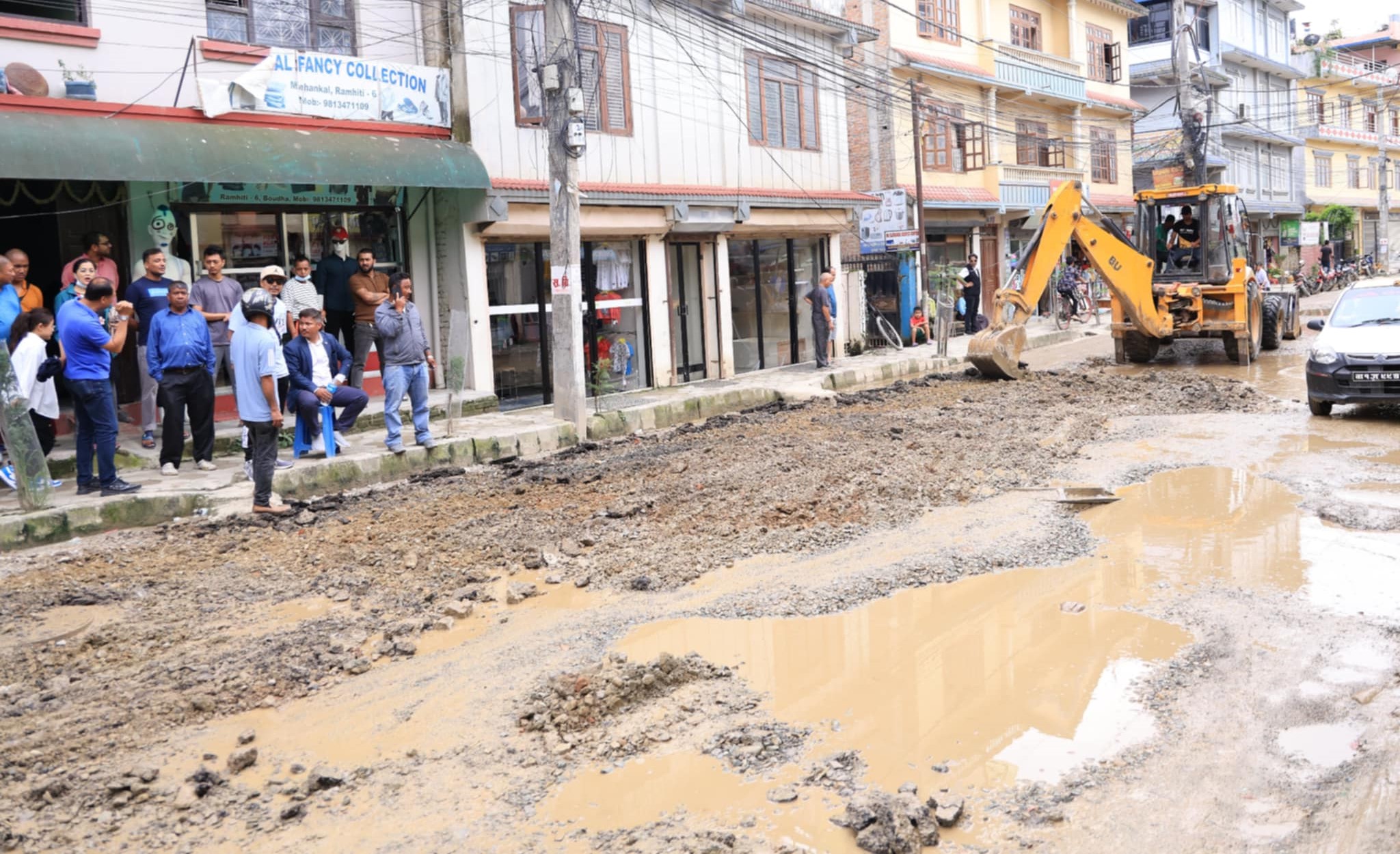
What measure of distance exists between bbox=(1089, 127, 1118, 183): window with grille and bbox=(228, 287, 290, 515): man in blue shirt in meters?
32.3

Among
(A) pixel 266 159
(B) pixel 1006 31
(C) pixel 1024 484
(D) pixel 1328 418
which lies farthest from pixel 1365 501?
(B) pixel 1006 31

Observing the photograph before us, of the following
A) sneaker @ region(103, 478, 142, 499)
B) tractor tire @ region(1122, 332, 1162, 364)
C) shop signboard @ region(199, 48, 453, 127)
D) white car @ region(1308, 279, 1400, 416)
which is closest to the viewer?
sneaker @ region(103, 478, 142, 499)

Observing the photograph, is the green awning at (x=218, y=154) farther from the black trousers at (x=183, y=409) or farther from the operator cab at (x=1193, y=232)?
the operator cab at (x=1193, y=232)

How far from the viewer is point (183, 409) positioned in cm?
1073

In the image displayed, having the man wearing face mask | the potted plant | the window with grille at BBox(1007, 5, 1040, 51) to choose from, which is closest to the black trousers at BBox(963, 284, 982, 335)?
the window with grille at BBox(1007, 5, 1040, 51)

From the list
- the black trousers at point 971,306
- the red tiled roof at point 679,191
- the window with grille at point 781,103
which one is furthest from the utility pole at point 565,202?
the black trousers at point 971,306

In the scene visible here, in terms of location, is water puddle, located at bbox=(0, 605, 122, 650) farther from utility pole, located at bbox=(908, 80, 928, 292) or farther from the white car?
utility pole, located at bbox=(908, 80, 928, 292)

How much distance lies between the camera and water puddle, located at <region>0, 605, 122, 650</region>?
646 cm

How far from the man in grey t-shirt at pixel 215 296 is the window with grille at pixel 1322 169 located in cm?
5755

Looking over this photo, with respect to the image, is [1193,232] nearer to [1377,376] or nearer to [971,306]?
[1377,376]

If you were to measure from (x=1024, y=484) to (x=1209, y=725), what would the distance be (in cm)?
497

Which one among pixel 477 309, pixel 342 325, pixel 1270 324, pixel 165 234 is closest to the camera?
pixel 165 234

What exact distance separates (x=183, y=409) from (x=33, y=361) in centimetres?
142

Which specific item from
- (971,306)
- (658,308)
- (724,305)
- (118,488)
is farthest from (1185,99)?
(118,488)
